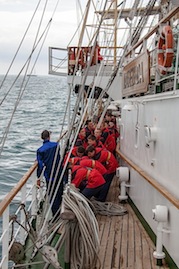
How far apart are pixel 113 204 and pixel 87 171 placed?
1375mm

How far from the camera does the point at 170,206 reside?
527cm

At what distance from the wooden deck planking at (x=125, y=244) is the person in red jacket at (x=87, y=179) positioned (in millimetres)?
526

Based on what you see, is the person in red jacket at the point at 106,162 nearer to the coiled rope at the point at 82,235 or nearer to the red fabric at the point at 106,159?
the red fabric at the point at 106,159

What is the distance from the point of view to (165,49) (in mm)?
5648

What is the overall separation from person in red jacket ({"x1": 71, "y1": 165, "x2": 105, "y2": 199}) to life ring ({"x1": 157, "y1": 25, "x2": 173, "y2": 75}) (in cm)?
169

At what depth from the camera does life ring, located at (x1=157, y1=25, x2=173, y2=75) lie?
545 centimetres

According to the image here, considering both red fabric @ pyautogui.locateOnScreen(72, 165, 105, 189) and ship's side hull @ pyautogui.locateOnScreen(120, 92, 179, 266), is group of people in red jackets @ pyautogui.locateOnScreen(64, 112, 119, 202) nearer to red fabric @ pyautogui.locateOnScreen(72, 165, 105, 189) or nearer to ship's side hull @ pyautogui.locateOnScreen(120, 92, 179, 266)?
red fabric @ pyautogui.locateOnScreen(72, 165, 105, 189)

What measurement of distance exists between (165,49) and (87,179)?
212 cm

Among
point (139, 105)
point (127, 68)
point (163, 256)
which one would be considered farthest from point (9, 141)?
point (163, 256)

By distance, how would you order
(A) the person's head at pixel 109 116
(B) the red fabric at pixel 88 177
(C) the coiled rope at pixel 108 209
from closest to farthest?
(B) the red fabric at pixel 88 177, (C) the coiled rope at pixel 108 209, (A) the person's head at pixel 109 116

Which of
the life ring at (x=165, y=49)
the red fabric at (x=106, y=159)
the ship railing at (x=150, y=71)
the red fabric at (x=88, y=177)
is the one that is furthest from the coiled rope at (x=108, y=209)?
the life ring at (x=165, y=49)

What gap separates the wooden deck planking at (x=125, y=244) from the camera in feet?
17.8

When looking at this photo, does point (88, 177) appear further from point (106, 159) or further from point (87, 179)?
point (106, 159)

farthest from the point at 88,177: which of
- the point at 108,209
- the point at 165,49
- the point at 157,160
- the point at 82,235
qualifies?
the point at 165,49
